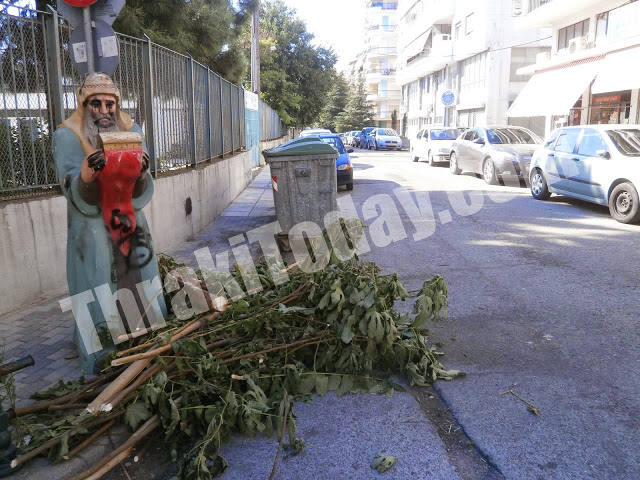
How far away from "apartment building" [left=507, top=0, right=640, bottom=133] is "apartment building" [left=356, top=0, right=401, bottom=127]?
4731 cm

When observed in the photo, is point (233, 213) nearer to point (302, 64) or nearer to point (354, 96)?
point (302, 64)

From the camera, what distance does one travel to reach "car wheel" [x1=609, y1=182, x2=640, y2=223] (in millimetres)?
9156

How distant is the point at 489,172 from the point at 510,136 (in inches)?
66.1

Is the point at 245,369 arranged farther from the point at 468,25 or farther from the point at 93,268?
the point at 468,25

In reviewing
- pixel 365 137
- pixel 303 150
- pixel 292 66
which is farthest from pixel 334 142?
pixel 365 137

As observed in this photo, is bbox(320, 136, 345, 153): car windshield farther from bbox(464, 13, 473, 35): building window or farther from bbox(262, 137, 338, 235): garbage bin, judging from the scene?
bbox(464, 13, 473, 35): building window

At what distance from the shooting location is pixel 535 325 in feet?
15.9

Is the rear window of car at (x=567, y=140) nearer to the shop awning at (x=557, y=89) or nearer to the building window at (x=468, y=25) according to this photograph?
the shop awning at (x=557, y=89)

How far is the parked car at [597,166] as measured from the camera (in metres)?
9.41

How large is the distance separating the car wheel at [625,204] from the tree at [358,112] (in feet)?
187

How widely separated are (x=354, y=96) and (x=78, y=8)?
63596 millimetres

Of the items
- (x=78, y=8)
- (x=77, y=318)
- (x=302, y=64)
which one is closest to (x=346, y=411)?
(x=77, y=318)

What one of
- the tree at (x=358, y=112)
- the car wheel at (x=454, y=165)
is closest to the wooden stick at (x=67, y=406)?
the car wheel at (x=454, y=165)

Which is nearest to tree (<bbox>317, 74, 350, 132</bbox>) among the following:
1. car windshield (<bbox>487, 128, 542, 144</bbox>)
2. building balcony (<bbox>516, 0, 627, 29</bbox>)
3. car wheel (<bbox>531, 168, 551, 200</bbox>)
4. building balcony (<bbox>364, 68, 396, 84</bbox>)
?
building balcony (<bbox>364, 68, 396, 84</bbox>)
